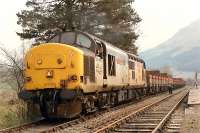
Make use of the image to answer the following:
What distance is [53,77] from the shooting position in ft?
53.3

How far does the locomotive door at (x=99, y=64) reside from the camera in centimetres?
1839

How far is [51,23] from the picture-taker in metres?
28.8

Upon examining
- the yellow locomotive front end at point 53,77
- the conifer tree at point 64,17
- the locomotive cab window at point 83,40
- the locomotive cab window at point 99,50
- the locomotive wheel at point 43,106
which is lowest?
the locomotive wheel at point 43,106

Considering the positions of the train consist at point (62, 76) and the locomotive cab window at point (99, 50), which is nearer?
the train consist at point (62, 76)

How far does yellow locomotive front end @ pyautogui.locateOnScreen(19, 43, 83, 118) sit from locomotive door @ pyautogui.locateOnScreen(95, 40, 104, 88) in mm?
2064

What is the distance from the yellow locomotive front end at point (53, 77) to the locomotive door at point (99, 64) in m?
2.06

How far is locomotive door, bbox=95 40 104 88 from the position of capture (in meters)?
18.4

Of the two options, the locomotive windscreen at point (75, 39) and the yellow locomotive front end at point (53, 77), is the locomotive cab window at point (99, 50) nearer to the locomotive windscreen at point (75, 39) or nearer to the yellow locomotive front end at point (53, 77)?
the locomotive windscreen at point (75, 39)

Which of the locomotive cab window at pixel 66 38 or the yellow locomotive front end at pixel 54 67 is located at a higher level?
the locomotive cab window at pixel 66 38

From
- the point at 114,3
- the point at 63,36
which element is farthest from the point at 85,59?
the point at 114,3

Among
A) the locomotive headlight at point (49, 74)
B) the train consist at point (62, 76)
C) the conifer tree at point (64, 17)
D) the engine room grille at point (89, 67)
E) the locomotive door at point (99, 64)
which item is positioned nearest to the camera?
the train consist at point (62, 76)

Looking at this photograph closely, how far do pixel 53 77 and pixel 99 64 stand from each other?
10.1ft

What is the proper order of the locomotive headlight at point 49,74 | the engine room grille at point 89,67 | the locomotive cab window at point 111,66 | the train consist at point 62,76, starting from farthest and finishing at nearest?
the locomotive cab window at point 111,66
the engine room grille at point 89,67
the locomotive headlight at point 49,74
the train consist at point 62,76

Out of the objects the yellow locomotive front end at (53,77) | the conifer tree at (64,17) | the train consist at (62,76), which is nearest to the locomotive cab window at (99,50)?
the train consist at (62,76)
